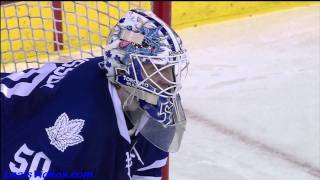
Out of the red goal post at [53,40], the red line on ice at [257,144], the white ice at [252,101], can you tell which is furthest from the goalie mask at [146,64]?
the red line on ice at [257,144]

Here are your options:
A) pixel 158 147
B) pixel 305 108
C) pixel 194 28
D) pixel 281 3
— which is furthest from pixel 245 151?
pixel 281 3

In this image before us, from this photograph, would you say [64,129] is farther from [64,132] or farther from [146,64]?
[146,64]

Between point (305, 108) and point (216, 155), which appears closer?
point (216, 155)

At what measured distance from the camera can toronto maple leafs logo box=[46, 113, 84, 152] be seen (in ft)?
5.30

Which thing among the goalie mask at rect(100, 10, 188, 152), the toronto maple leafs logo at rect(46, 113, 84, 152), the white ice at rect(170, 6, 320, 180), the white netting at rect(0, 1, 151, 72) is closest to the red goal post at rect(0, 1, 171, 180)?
the white netting at rect(0, 1, 151, 72)

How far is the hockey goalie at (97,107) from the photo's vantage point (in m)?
1.62

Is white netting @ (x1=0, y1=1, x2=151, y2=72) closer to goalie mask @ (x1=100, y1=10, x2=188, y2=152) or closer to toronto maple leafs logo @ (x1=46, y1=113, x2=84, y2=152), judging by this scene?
goalie mask @ (x1=100, y1=10, x2=188, y2=152)

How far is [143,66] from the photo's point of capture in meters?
1.66

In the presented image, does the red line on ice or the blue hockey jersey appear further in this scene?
the red line on ice

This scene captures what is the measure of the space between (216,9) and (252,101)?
6.69 feet

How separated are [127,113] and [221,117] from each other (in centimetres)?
165

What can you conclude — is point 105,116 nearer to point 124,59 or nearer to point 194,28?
point 124,59

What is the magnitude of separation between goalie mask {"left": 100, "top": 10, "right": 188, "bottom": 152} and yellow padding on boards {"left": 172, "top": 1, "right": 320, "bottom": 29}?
3.36 meters

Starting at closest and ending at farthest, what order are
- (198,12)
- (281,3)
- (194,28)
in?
(194,28)
(198,12)
(281,3)
